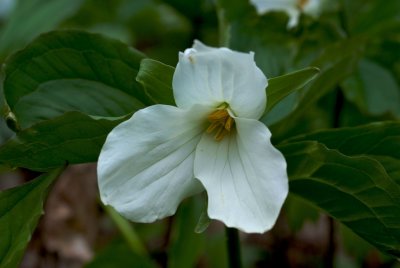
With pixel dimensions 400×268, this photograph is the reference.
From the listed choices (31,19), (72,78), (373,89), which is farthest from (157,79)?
(31,19)

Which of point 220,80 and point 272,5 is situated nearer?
point 220,80

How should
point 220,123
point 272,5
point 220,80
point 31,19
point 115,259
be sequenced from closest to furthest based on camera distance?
point 220,80
point 220,123
point 115,259
point 272,5
point 31,19

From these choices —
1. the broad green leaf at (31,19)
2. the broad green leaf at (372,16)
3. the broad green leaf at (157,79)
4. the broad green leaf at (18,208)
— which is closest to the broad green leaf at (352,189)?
the broad green leaf at (157,79)

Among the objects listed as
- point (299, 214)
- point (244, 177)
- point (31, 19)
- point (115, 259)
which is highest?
point (244, 177)

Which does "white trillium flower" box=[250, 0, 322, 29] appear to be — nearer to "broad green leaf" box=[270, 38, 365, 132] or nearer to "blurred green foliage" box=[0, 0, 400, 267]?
"blurred green foliage" box=[0, 0, 400, 267]

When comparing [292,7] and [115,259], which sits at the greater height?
A: [292,7]

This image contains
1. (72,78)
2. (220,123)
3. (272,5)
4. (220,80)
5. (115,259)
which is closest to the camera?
(220,80)

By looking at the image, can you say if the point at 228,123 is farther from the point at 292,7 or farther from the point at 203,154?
the point at 292,7
